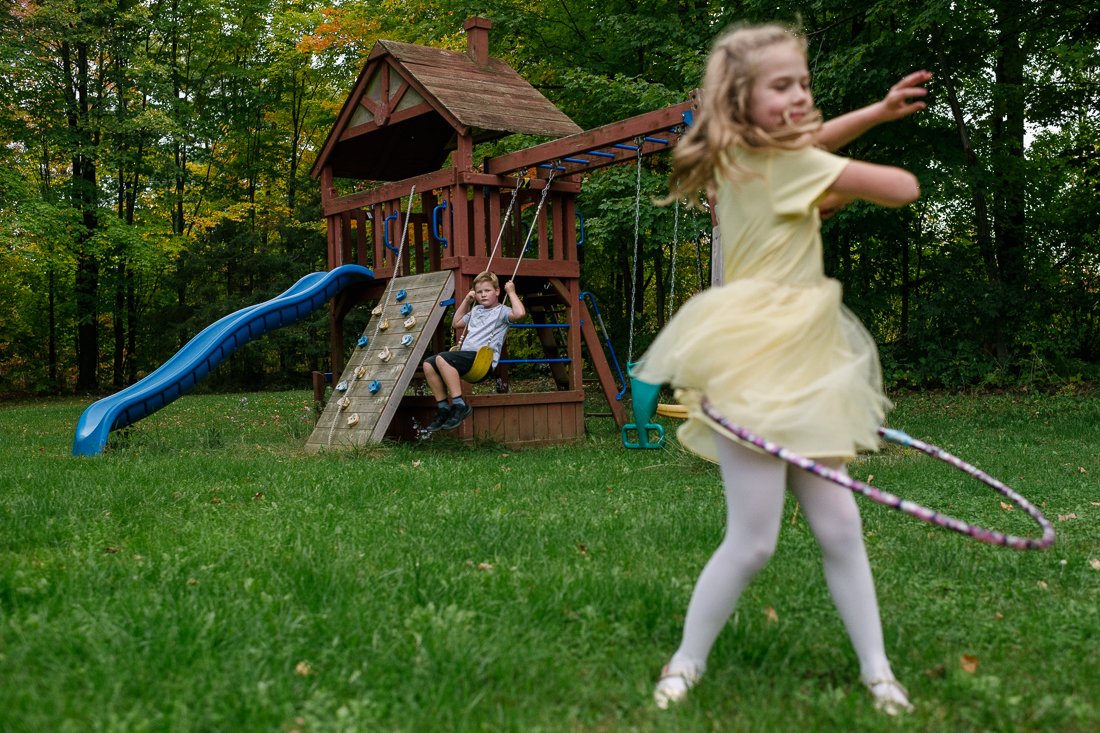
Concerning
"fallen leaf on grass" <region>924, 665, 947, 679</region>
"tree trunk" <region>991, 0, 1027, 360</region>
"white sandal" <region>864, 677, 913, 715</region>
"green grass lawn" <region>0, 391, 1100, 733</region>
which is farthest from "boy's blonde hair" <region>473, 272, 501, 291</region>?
"tree trunk" <region>991, 0, 1027, 360</region>

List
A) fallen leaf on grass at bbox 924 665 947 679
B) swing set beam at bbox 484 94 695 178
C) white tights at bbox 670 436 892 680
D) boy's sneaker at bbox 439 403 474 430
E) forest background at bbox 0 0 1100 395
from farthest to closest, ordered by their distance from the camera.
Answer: forest background at bbox 0 0 1100 395 < boy's sneaker at bbox 439 403 474 430 < swing set beam at bbox 484 94 695 178 < fallen leaf on grass at bbox 924 665 947 679 < white tights at bbox 670 436 892 680

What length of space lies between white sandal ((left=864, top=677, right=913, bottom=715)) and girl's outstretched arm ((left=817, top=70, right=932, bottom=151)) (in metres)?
1.58

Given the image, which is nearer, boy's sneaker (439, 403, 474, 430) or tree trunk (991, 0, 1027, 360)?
boy's sneaker (439, 403, 474, 430)

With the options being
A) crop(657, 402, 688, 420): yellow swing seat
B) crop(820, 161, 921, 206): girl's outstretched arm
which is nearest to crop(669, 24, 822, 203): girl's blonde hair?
crop(820, 161, 921, 206): girl's outstretched arm

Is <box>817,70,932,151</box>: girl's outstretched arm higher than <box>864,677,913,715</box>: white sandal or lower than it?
higher

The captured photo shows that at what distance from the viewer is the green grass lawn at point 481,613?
285 centimetres

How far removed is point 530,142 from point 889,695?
52.5ft

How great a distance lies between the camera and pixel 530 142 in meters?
18.0

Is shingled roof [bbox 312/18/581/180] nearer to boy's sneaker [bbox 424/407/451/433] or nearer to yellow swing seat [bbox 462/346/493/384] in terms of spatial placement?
yellow swing seat [bbox 462/346/493/384]

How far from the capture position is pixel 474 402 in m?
10.7

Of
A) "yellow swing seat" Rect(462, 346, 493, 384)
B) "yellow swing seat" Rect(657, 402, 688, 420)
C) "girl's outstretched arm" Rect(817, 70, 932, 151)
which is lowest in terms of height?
"yellow swing seat" Rect(657, 402, 688, 420)

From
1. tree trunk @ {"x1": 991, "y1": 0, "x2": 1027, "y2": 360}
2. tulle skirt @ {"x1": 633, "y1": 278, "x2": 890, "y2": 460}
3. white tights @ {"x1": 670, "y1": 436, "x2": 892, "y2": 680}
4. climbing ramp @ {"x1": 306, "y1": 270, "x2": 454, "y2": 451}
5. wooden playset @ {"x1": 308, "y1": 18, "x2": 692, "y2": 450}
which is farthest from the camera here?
tree trunk @ {"x1": 991, "y1": 0, "x2": 1027, "y2": 360}

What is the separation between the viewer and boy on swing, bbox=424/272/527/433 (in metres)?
10.1

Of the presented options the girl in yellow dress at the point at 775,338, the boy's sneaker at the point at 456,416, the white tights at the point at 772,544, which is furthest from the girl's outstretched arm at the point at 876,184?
the boy's sneaker at the point at 456,416
